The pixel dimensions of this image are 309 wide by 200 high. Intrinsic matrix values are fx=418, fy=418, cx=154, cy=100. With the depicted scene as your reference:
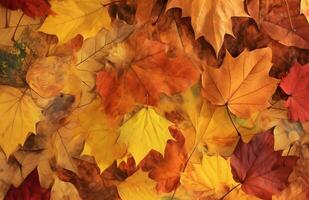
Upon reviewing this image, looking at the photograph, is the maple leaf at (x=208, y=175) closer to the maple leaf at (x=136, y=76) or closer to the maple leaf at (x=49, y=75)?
the maple leaf at (x=136, y=76)

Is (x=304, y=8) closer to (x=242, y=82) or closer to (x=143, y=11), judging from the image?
(x=242, y=82)

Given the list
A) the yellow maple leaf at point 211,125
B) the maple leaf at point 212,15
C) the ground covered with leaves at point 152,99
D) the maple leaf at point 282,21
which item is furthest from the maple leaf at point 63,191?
the maple leaf at point 282,21

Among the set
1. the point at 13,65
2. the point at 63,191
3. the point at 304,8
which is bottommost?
the point at 63,191

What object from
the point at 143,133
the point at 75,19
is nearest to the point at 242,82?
the point at 143,133

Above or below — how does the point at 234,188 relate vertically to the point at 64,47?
below

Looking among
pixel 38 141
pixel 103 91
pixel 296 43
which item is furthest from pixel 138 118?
pixel 296 43

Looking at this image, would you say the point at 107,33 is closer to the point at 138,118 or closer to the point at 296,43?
the point at 138,118

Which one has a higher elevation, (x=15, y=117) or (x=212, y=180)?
(x=15, y=117)
